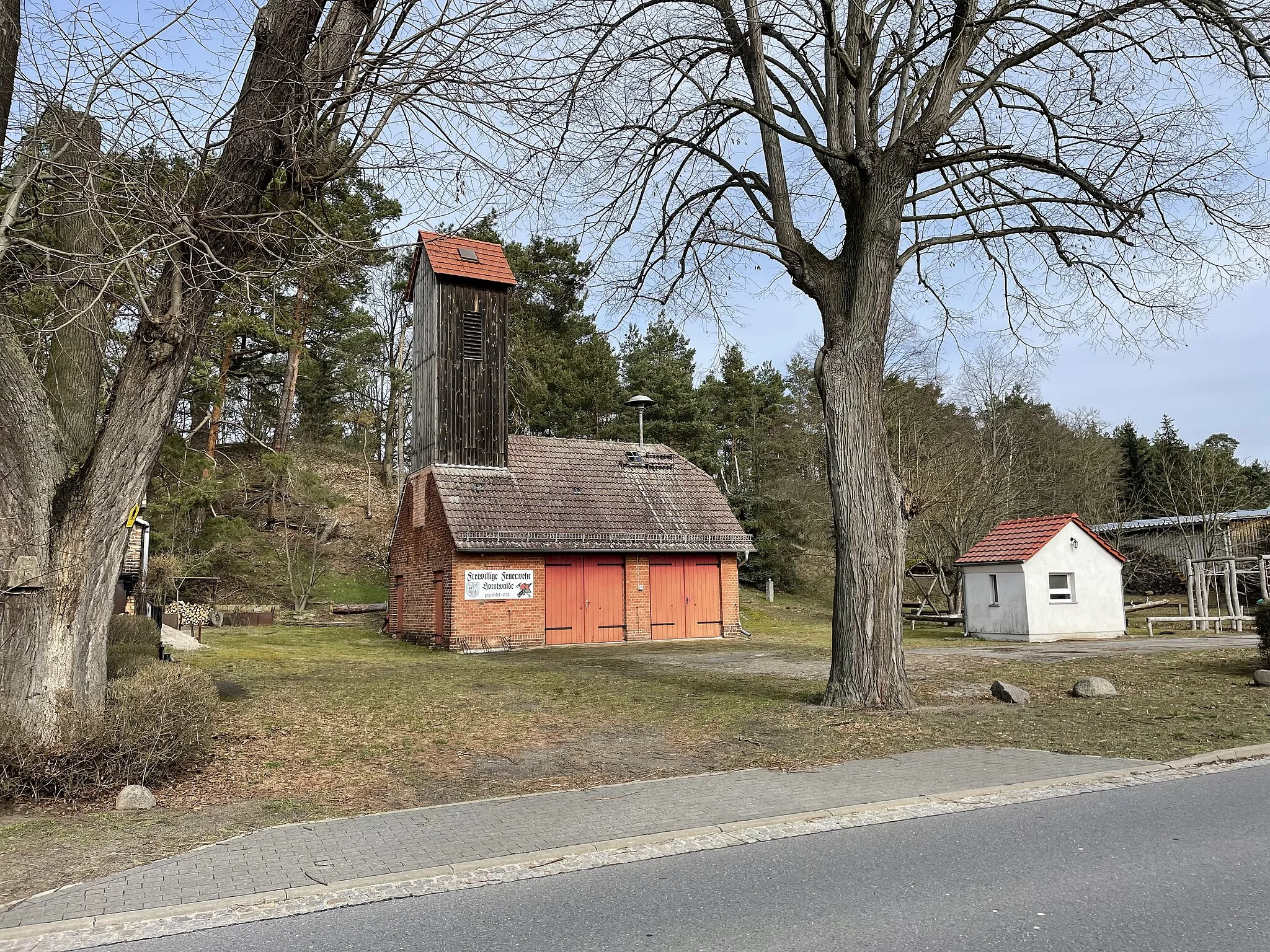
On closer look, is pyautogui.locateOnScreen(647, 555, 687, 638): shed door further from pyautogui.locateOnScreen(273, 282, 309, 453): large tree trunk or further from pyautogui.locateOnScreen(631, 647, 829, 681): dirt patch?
pyautogui.locateOnScreen(273, 282, 309, 453): large tree trunk

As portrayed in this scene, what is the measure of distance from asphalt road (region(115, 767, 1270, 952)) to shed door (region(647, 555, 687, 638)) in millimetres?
19103

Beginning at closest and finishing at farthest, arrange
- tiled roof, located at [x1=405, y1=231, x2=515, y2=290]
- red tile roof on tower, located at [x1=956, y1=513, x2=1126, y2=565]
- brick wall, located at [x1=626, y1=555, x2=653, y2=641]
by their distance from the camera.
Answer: red tile roof on tower, located at [x1=956, y1=513, x2=1126, y2=565] < tiled roof, located at [x1=405, y1=231, x2=515, y2=290] < brick wall, located at [x1=626, y1=555, x2=653, y2=641]

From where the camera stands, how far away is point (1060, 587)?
2339cm

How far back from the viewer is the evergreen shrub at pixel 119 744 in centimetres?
678

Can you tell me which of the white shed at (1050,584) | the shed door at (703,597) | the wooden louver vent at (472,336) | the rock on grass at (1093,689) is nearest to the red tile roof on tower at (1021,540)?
the white shed at (1050,584)

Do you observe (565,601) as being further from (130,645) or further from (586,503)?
(130,645)

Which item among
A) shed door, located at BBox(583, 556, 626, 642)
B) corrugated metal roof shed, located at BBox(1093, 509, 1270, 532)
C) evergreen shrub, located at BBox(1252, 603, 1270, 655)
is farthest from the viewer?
corrugated metal roof shed, located at BBox(1093, 509, 1270, 532)

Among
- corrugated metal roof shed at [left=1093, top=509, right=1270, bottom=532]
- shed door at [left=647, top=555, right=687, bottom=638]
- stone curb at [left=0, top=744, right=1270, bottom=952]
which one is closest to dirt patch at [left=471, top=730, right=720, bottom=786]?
stone curb at [left=0, top=744, right=1270, bottom=952]

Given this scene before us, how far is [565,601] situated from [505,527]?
8.48 feet

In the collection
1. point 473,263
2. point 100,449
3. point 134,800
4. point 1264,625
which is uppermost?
point 473,263

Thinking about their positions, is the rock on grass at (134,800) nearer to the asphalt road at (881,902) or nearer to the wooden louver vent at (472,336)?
the asphalt road at (881,902)

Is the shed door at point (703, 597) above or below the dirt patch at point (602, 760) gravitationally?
above

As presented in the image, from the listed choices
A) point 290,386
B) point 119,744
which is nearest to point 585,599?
point 119,744

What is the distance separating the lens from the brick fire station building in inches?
904
